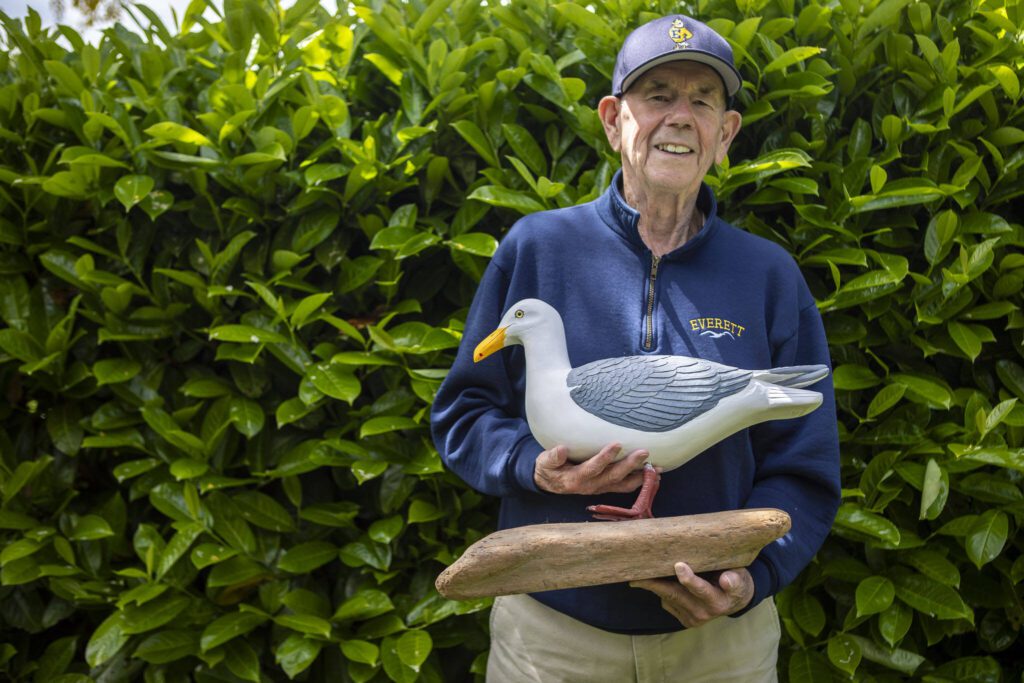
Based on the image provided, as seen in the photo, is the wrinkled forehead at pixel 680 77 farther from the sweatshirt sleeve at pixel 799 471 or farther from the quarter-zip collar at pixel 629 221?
the sweatshirt sleeve at pixel 799 471

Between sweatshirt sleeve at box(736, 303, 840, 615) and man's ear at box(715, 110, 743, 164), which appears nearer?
sweatshirt sleeve at box(736, 303, 840, 615)

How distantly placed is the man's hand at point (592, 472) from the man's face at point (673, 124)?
63cm

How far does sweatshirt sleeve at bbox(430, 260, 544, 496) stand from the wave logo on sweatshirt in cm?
42

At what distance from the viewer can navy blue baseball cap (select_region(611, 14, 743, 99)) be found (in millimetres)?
1900

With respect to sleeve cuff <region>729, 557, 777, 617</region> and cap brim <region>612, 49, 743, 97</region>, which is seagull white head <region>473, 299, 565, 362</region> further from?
sleeve cuff <region>729, 557, 777, 617</region>

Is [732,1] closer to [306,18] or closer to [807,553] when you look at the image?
[306,18]

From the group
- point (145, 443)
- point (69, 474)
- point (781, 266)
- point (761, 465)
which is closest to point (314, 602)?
point (145, 443)

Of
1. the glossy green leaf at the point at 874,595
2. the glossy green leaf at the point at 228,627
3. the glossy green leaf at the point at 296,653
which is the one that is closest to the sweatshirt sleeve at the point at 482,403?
the glossy green leaf at the point at 296,653

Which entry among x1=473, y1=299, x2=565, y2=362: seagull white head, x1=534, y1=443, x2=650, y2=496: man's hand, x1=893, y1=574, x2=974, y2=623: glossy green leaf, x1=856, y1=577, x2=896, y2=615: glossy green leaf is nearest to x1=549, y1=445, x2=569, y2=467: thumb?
x1=534, y1=443, x2=650, y2=496: man's hand

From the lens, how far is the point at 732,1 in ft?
9.36

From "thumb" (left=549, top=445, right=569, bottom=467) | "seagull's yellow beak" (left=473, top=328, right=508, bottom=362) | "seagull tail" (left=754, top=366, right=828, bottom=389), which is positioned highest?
"seagull's yellow beak" (left=473, top=328, right=508, bottom=362)

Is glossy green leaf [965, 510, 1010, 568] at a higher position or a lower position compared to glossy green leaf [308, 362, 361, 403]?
lower

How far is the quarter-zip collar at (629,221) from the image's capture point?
2031mm

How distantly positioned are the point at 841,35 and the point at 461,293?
143 cm
